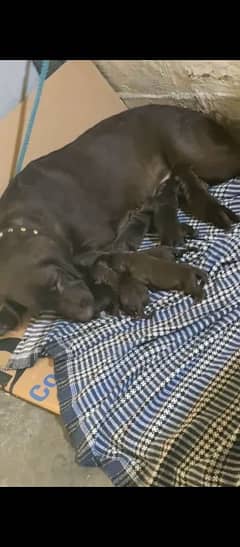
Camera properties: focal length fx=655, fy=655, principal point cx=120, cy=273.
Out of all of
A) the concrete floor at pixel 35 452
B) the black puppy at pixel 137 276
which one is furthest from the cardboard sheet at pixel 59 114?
the black puppy at pixel 137 276

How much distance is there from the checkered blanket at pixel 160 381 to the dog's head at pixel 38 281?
8 centimetres

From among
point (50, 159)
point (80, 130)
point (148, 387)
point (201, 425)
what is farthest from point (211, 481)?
point (80, 130)

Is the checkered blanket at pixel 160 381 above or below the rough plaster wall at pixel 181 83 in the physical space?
below

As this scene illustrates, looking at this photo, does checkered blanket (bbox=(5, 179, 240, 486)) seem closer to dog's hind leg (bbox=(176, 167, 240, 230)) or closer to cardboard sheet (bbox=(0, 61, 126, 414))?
dog's hind leg (bbox=(176, 167, 240, 230))

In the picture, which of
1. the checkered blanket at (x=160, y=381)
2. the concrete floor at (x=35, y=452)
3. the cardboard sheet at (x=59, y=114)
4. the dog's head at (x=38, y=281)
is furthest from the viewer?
the cardboard sheet at (x=59, y=114)

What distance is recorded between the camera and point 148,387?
174 cm

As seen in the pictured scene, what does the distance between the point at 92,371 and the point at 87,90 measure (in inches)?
46.7

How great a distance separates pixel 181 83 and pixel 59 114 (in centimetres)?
47

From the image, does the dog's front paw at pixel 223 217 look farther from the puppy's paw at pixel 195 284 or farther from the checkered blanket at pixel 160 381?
the puppy's paw at pixel 195 284

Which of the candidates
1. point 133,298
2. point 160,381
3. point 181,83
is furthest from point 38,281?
point 181,83

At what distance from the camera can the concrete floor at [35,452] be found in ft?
5.51

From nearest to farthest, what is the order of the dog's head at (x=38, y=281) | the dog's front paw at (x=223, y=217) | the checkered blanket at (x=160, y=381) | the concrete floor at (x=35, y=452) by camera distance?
1. the checkered blanket at (x=160, y=381)
2. the concrete floor at (x=35, y=452)
3. the dog's head at (x=38, y=281)
4. the dog's front paw at (x=223, y=217)

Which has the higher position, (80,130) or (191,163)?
(80,130)

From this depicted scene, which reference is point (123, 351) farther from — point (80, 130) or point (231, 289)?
point (80, 130)
